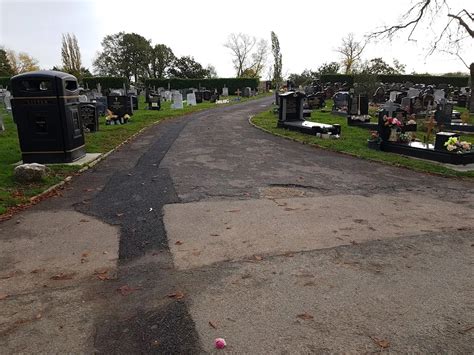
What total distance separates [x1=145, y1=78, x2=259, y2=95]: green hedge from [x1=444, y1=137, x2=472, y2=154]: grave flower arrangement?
4569 centimetres

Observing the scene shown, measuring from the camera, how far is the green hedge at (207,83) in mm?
52875

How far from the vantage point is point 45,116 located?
9.20m

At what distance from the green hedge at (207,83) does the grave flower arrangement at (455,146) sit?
150 ft

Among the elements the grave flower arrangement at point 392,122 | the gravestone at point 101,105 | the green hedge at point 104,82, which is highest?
the green hedge at point 104,82

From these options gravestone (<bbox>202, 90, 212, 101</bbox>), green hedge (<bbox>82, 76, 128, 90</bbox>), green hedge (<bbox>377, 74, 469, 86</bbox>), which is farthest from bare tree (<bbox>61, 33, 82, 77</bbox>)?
green hedge (<bbox>377, 74, 469, 86</bbox>)

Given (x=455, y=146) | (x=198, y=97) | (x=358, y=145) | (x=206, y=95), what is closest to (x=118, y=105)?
(x=358, y=145)

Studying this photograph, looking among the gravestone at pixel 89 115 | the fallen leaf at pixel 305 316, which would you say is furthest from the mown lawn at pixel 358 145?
the fallen leaf at pixel 305 316

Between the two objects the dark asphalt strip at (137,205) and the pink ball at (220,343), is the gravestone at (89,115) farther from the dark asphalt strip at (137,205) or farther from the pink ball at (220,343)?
the pink ball at (220,343)

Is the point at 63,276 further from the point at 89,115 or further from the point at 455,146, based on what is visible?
the point at 89,115

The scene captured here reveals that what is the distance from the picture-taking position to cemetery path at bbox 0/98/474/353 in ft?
9.99

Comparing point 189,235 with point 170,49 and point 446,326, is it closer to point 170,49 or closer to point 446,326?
point 446,326

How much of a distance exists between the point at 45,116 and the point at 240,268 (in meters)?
7.39

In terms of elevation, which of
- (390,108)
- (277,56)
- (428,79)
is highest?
(277,56)

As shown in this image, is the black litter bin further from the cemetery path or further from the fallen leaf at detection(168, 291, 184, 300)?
the fallen leaf at detection(168, 291, 184, 300)
